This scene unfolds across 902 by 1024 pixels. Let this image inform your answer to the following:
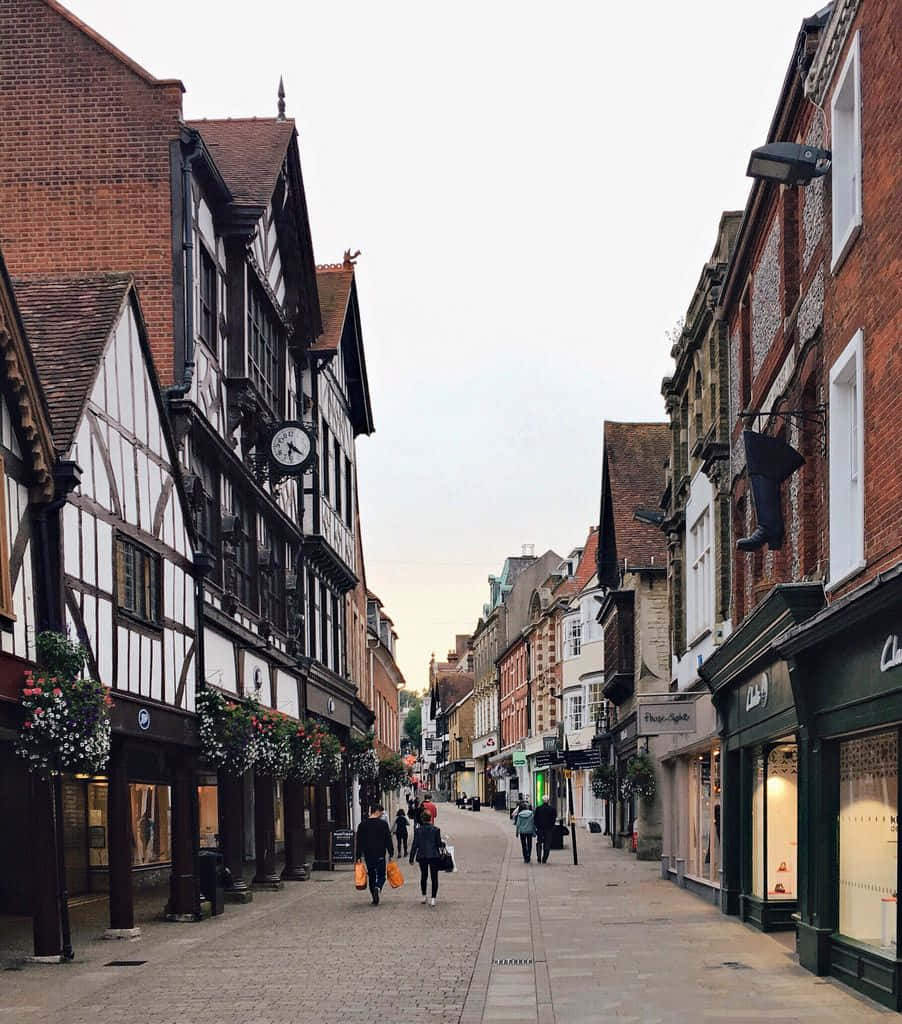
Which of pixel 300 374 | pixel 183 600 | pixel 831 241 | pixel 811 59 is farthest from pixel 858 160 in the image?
pixel 300 374

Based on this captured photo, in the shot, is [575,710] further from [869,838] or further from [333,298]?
[869,838]

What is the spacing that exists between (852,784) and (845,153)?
5844mm

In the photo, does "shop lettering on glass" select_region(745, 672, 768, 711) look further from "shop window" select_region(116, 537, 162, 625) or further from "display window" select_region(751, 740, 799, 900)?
"shop window" select_region(116, 537, 162, 625)

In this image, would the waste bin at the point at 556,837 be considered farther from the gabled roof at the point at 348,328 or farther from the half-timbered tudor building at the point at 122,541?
the half-timbered tudor building at the point at 122,541

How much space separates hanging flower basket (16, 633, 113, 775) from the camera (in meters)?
15.0

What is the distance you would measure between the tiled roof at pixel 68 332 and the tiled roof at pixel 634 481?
25.1m

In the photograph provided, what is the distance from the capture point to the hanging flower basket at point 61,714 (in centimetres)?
1503

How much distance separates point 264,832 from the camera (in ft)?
89.6

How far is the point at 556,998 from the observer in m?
13.5

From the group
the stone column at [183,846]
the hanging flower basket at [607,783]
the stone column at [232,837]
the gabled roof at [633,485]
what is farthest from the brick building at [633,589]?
the stone column at [183,846]

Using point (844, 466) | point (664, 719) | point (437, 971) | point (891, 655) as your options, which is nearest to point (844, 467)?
point (844, 466)

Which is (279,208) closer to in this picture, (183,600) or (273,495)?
(273,495)

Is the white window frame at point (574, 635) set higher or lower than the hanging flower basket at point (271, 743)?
lower

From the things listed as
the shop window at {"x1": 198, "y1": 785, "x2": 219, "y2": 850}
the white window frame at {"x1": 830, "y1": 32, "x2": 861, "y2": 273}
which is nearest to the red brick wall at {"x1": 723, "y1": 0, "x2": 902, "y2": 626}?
the white window frame at {"x1": 830, "y1": 32, "x2": 861, "y2": 273}
